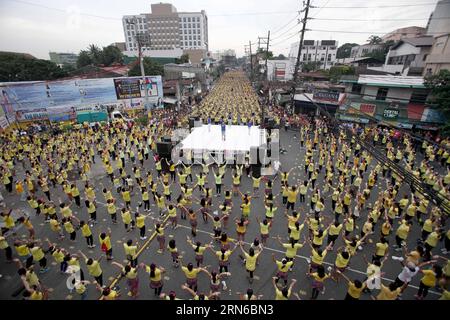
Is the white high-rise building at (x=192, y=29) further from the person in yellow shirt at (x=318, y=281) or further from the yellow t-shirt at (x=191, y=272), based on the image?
the person in yellow shirt at (x=318, y=281)

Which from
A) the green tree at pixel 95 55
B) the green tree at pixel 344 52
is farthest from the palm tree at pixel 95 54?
the green tree at pixel 344 52

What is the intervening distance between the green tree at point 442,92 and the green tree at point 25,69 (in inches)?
1893

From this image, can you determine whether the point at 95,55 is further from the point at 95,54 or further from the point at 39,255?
the point at 39,255

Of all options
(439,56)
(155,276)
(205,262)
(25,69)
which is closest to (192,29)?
(25,69)

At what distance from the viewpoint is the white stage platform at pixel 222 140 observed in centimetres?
1689

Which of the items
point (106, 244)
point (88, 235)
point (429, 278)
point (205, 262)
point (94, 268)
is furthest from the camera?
point (88, 235)

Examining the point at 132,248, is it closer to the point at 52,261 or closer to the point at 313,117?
the point at 52,261

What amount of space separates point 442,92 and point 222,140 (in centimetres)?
1828

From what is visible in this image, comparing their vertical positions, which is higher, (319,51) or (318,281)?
(319,51)

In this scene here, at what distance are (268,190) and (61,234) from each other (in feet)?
31.0

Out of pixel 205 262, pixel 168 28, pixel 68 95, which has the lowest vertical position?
pixel 205 262

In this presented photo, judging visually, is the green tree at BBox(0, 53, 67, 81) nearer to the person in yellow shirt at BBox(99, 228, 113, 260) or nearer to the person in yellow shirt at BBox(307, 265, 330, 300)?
the person in yellow shirt at BBox(99, 228, 113, 260)

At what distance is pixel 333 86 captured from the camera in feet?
104

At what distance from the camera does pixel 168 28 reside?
3971 inches
